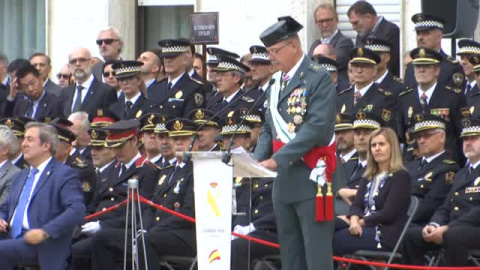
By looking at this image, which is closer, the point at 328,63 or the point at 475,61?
the point at 475,61

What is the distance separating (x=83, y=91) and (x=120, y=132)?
2377 millimetres

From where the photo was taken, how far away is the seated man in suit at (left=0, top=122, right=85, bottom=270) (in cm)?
1399

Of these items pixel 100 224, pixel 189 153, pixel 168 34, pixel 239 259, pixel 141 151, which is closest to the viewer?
pixel 189 153

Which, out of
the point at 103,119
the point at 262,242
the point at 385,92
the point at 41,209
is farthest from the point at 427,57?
the point at 41,209

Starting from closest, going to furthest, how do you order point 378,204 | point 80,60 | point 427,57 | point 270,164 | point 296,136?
1. point 270,164
2. point 296,136
3. point 378,204
4. point 427,57
5. point 80,60

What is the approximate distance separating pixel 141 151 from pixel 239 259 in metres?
2.63

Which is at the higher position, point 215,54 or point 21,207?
point 215,54

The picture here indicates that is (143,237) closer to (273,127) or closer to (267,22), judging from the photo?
(273,127)

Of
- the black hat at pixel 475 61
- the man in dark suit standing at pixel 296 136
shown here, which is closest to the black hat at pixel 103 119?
the black hat at pixel 475 61

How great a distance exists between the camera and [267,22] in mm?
19375

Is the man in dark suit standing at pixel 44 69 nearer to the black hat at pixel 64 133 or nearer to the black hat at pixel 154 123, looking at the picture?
the black hat at pixel 64 133

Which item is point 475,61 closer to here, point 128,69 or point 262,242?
point 262,242

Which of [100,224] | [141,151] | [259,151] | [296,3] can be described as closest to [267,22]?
[296,3]

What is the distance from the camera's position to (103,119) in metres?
16.3
